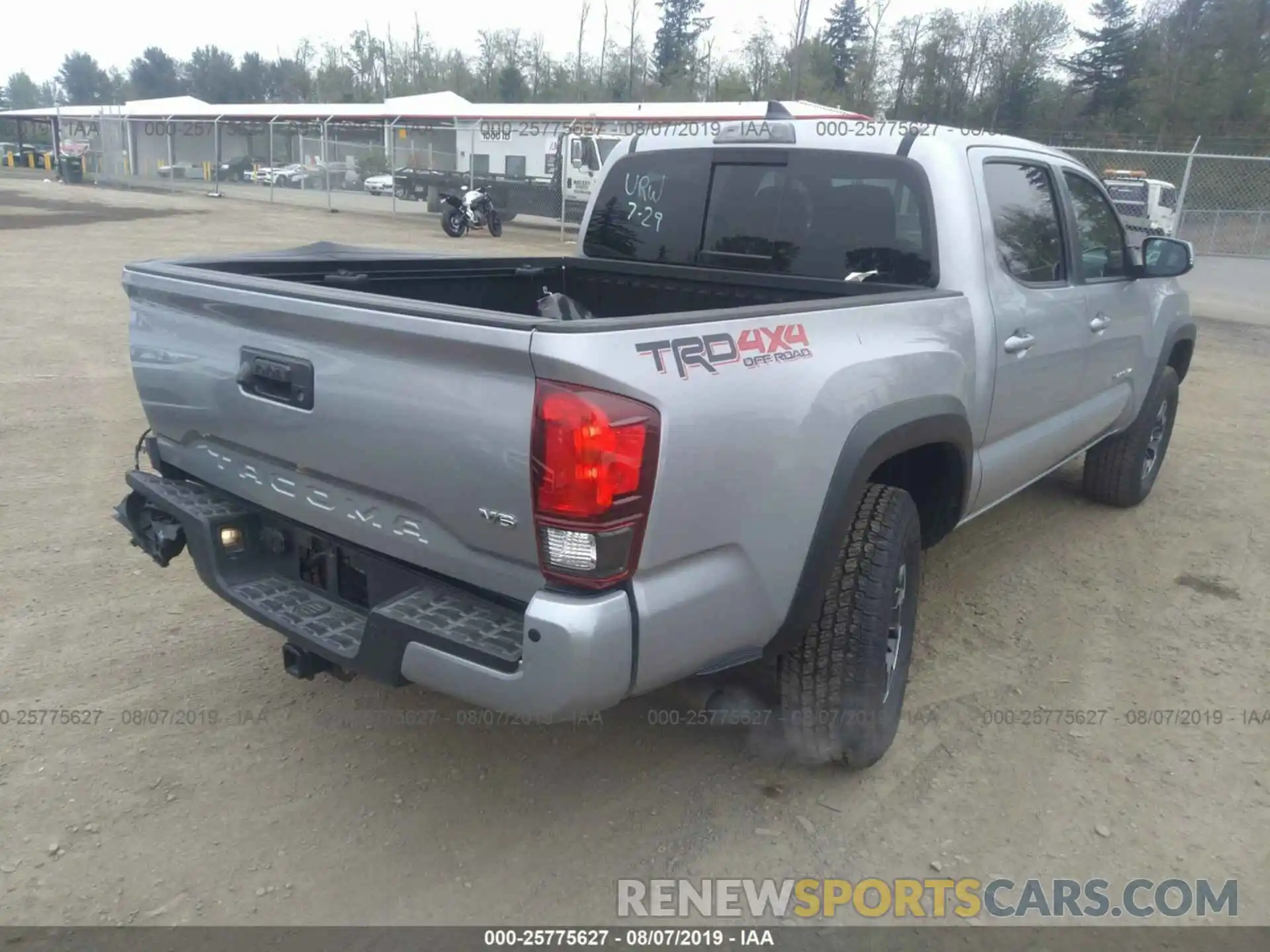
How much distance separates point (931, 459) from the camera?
3.46 metres

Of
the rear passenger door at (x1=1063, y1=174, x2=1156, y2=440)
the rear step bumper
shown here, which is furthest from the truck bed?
the rear passenger door at (x1=1063, y1=174, x2=1156, y2=440)

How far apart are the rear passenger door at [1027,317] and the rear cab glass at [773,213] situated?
11.8 inches

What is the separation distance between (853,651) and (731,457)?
0.85 m

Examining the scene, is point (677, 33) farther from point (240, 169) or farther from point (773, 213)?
point (773, 213)

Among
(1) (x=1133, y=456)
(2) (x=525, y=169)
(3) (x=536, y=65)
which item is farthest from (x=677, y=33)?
(1) (x=1133, y=456)

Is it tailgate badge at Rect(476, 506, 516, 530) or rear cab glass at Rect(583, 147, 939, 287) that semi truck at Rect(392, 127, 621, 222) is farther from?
tailgate badge at Rect(476, 506, 516, 530)

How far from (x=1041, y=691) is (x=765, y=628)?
1.62 meters

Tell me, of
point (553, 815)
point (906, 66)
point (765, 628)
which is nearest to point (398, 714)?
point (553, 815)

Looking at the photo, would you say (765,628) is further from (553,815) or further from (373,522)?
(373,522)

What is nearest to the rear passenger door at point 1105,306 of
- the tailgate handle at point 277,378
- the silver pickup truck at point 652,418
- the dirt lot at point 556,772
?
the silver pickup truck at point 652,418

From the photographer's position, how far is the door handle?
362 centimetres

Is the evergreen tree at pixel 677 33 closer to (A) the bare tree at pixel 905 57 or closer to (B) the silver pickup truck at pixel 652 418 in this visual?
(A) the bare tree at pixel 905 57

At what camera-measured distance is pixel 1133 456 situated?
5484mm

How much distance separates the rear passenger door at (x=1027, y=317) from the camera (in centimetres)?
363
